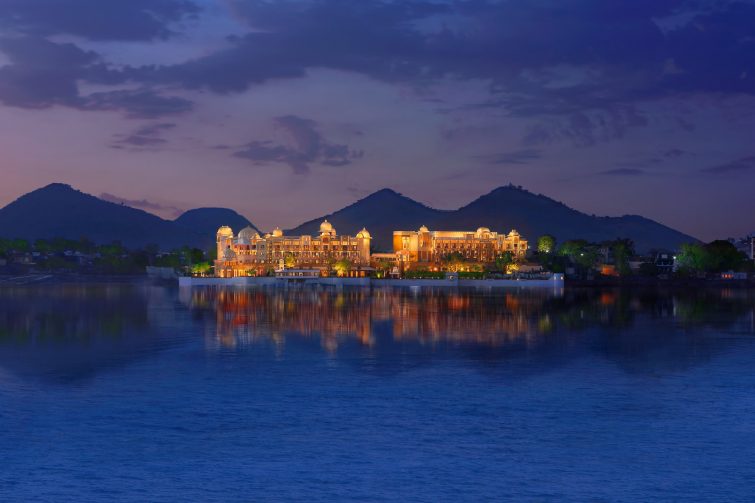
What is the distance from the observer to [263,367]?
77.7 ft

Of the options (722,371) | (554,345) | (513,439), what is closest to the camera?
(513,439)

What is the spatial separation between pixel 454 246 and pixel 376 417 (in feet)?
430

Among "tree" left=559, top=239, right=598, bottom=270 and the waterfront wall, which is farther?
"tree" left=559, top=239, right=598, bottom=270

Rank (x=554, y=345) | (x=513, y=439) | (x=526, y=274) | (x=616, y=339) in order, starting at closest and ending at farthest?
1. (x=513, y=439)
2. (x=554, y=345)
3. (x=616, y=339)
4. (x=526, y=274)

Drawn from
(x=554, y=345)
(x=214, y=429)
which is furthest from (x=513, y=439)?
(x=554, y=345)

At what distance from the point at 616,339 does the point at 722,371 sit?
9.11m

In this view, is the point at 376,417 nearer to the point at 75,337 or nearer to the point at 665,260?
the point at 75,337

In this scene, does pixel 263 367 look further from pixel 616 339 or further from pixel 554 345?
pixel 616 339

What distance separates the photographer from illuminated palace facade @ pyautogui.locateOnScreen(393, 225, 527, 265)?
14512cm

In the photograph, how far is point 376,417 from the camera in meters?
16.6

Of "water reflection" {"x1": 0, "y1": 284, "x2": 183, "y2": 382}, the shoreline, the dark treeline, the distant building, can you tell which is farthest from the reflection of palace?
the distant building

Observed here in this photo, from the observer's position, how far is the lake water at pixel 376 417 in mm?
12430

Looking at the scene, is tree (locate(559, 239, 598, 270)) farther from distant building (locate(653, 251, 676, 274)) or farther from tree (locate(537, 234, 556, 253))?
distant building (locate(653, 251, 676, 274))

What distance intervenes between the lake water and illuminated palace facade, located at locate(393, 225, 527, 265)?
112 meters
